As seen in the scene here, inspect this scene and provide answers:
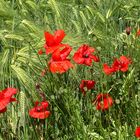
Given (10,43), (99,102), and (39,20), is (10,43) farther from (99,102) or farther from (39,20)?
(99,102)

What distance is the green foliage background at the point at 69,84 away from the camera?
67.6 inches

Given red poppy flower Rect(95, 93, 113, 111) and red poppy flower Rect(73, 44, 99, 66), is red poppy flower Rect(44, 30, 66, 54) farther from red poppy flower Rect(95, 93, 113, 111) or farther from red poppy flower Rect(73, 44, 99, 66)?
red poppy flower Rect(95, 93, 113, 111)

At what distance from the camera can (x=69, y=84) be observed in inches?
77.6

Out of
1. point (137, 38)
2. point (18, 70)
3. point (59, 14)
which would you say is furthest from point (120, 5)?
point (18, 70)

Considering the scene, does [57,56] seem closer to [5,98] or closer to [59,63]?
[59,63]

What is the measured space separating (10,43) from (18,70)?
0.39 metres

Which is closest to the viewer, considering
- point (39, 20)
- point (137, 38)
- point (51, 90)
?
point (51, 90)

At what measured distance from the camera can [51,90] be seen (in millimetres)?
1840

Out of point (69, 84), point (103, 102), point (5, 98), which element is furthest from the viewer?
point (69, 84)

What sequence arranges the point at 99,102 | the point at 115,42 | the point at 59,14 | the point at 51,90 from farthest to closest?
the point at 59,14 → the point at 115,42 → the point at 51,90 → the point at 99,102

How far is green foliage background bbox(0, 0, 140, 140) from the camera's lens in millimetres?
1718

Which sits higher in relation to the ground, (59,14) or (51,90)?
(59,14)

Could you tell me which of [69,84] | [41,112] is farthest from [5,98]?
[69,84]

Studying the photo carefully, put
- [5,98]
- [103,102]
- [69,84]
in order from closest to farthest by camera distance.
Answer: [5,98] → [103,102] → [69,84]
